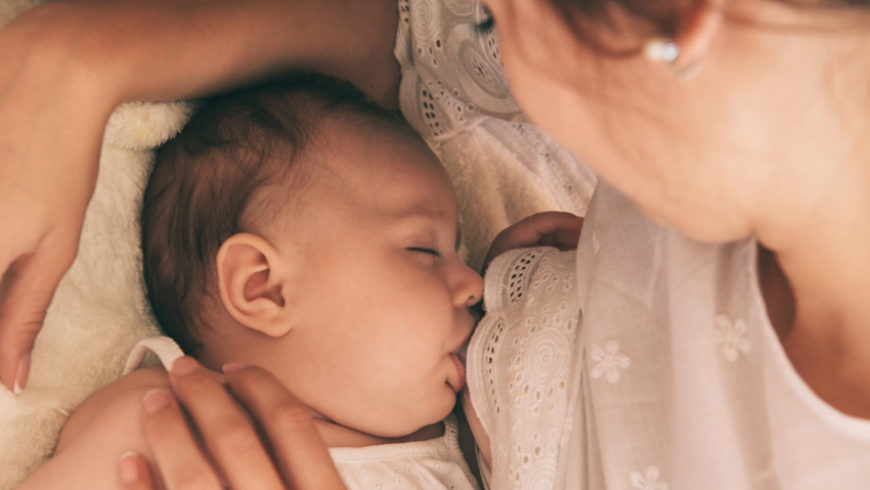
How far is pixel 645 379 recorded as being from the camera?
886 mm

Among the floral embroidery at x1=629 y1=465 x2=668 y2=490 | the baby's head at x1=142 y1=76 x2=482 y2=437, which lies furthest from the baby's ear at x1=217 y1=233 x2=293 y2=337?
the floral embroidery at x1=629 y1=465 x2=668 y2=490

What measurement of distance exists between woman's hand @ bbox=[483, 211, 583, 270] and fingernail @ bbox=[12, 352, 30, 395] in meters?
0.76

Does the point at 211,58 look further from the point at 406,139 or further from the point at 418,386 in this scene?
the point at 418,386

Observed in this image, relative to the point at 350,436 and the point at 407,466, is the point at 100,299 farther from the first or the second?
the point at 407,466

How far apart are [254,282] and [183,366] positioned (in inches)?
6.9

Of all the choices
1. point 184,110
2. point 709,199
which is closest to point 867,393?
point 709,199

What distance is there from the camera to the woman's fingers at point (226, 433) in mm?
821

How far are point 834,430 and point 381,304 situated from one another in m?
0.61

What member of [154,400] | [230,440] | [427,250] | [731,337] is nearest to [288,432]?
[230,440]

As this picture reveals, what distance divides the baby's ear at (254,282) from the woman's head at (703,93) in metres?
0.52

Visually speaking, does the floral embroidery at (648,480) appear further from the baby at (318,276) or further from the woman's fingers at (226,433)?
the woman's fingers at (226,433)

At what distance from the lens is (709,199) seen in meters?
0.66

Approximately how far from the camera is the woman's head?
1.78 feet

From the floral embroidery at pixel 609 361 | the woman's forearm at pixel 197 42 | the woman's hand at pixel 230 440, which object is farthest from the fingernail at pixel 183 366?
the floral embroidery at pixel 609 361
